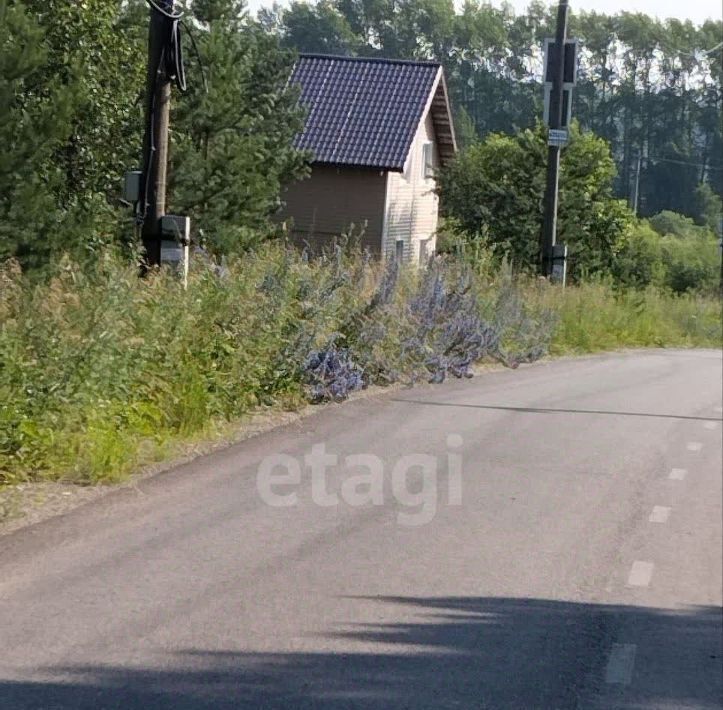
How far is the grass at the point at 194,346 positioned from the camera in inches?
412

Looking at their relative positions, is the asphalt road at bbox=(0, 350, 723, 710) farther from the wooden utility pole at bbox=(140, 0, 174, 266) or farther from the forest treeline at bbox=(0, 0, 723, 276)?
the forest treeline at bbox=(0, 0, 723, 276)

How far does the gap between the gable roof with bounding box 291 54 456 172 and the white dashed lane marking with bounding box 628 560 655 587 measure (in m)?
33.1

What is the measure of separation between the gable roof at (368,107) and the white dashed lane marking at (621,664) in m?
34.9

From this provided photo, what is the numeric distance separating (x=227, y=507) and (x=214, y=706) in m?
4.01

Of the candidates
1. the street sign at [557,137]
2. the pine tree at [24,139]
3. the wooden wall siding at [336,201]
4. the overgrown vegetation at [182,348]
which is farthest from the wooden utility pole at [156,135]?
the wooden wall siding at [336,201]

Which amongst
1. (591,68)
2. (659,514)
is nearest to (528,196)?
(659,514)

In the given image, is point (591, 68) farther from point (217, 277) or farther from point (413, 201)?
point (217, 277)

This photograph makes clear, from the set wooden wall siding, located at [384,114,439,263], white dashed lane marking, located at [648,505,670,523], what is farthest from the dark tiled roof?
white dashed lane marking, located at [648,505,670,523]

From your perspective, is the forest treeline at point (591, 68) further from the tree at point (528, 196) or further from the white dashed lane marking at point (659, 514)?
the white dashed lane marking at point (659, 514)

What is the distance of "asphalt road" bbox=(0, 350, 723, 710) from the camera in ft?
20.4

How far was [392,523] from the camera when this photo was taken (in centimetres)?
963

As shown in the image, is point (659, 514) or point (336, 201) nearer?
point (659, 514)

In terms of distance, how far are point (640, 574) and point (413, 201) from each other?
3693 centimetres

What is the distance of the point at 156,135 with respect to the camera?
49.5ft
